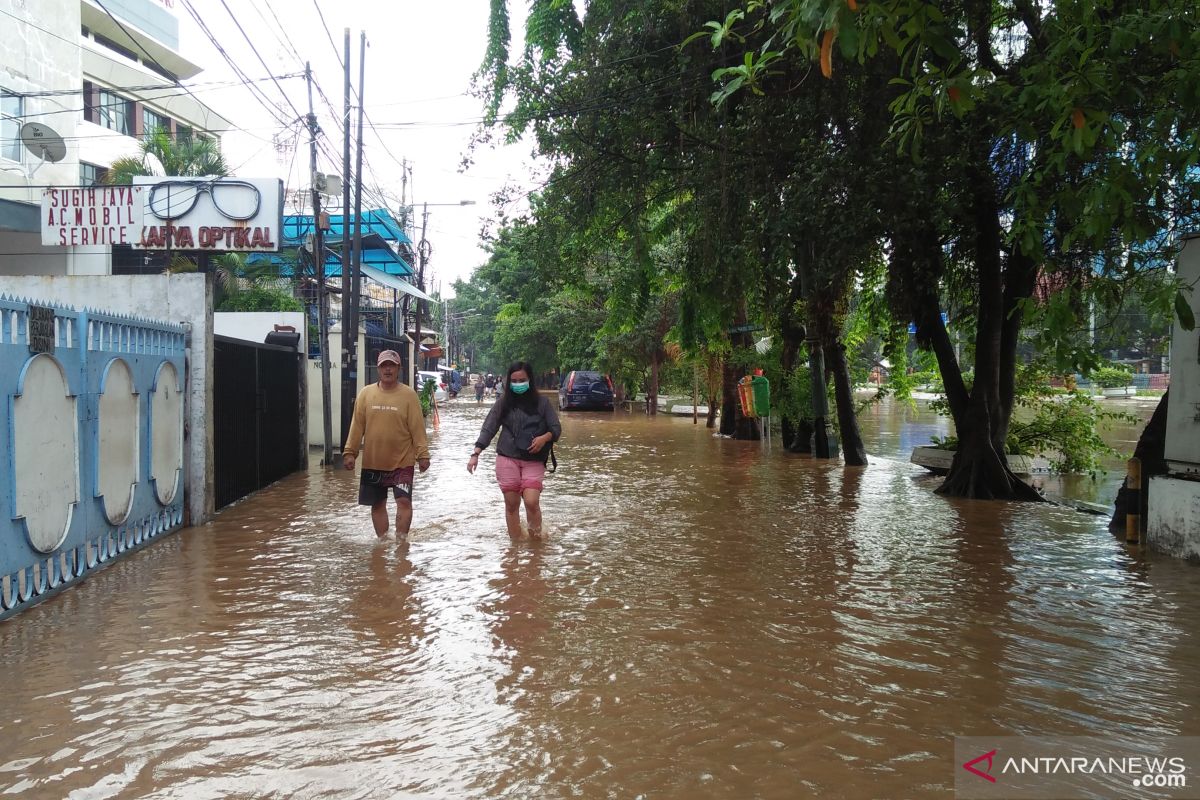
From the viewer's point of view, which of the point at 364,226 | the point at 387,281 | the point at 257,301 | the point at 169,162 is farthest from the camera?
the point at 364,226

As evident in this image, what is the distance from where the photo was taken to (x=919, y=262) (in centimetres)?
1127

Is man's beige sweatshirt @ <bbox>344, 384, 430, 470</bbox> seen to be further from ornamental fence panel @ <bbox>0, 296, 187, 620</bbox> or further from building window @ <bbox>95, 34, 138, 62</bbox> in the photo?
building window @ <bbox>95, 34, 138, 62</bbox>

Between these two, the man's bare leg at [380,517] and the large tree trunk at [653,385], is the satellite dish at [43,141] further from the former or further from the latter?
the large tree trunk at [653,385]

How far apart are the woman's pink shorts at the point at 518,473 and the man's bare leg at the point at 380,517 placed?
45.0 inches

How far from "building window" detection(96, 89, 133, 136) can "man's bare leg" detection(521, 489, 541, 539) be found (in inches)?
1059

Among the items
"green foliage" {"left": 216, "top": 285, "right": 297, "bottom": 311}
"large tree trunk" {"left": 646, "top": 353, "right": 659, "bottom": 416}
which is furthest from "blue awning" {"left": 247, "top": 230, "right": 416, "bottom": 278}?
"large tree trunk" {"left": 646, "top": 353, "right": 659, "bottom": 416}

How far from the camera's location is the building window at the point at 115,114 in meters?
28.7

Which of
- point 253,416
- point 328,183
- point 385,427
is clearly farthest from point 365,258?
point 385,427

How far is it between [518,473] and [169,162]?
19971 millimetres

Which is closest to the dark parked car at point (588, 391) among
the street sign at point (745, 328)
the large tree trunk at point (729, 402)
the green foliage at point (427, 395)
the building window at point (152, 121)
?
the green foliage at point (427, 395)

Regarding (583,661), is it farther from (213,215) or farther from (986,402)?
(213,215)

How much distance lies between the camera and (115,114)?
29.6 metres

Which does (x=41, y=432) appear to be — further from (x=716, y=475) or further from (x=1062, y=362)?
(x=716, y=475)

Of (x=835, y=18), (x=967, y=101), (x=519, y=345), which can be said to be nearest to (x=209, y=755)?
(x=835, y=18)
